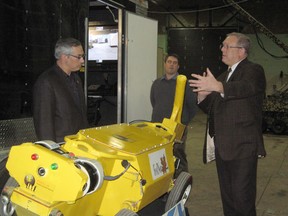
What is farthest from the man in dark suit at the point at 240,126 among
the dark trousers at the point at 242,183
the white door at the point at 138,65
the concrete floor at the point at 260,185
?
the white door at the point at 138,65

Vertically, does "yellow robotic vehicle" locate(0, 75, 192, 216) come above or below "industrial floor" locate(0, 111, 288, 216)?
above

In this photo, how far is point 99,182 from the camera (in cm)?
190

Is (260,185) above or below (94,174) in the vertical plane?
below

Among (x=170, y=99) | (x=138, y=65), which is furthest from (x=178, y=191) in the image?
(x=138, y=65)

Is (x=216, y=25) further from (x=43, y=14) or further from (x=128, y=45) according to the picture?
(x=43, y=14)

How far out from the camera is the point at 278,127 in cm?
913

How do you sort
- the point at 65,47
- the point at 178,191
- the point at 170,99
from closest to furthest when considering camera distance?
the point at 178,191
the point at 65,47
the point at 170,99

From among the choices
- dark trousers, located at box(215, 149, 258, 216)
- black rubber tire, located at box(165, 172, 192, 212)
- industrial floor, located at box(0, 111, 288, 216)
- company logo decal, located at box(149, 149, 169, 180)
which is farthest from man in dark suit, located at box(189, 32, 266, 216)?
industrial floor, located at box(0, 111, 288, 216)

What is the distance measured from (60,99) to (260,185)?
10.6 feet

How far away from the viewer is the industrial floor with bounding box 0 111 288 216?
12.9 feet

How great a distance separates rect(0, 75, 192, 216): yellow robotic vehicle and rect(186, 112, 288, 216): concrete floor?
1.37 metres

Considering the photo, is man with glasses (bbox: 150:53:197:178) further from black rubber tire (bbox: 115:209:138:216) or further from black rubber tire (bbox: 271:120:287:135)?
black rubber tire (bbox: 271:120:287:135)

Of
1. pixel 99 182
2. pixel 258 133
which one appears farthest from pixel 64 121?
pixel 258 133

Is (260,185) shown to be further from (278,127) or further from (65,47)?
(278,127)
